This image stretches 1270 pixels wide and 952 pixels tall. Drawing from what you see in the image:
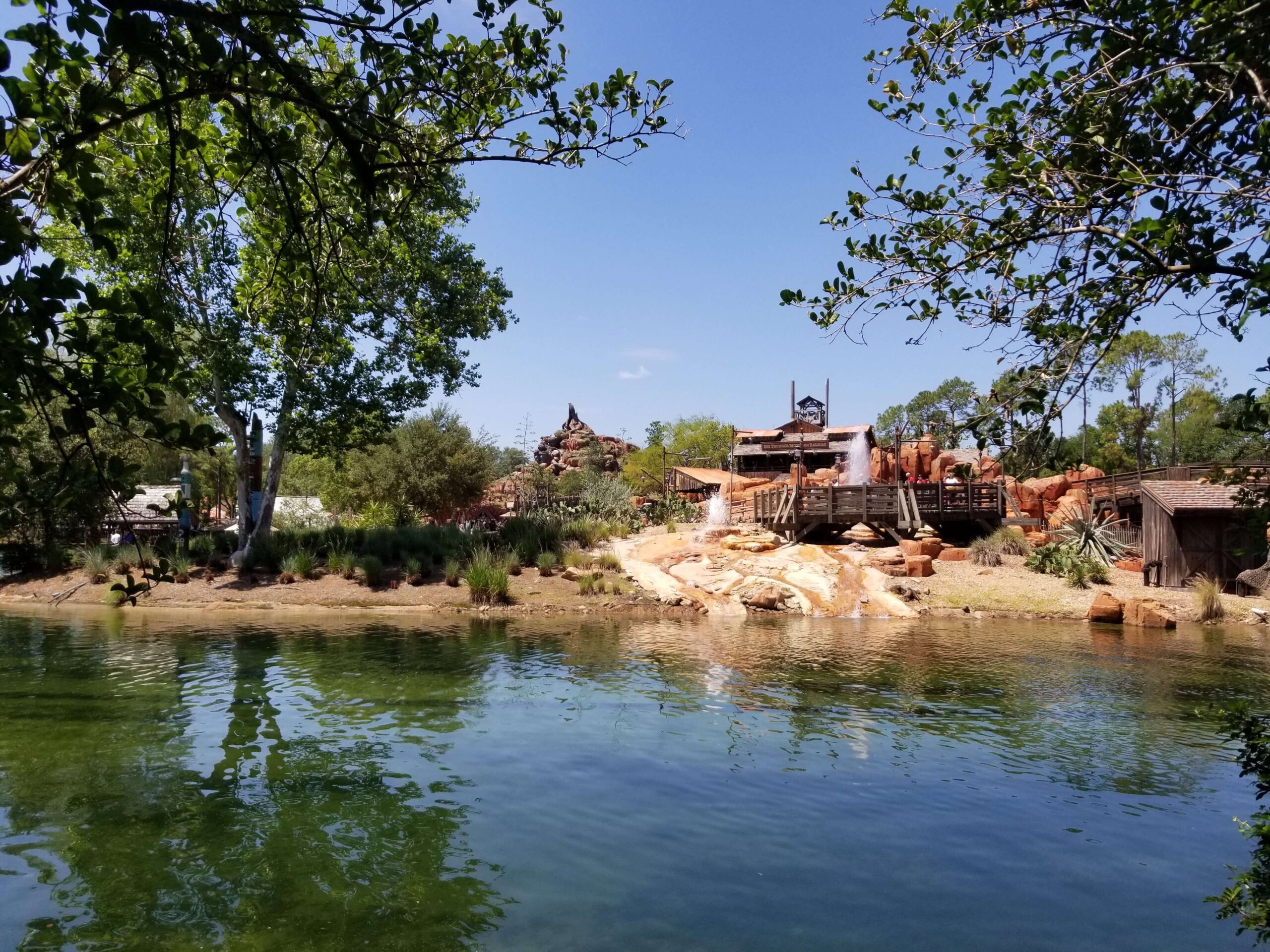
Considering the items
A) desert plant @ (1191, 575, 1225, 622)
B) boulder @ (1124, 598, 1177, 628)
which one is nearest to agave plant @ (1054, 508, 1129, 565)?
desert plant @ (1191, 575, 1225, 622)

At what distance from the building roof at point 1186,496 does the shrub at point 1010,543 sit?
403 cm

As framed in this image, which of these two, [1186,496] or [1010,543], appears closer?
[1186,496]

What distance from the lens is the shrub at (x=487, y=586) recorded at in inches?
870

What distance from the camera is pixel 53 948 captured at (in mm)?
4543

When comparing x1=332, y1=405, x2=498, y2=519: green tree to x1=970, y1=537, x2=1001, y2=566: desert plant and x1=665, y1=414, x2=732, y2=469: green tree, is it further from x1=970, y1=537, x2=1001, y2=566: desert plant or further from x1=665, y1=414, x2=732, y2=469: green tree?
x1=665, y1=414, x2=732, y2=469: green tree

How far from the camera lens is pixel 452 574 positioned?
23.5 meters

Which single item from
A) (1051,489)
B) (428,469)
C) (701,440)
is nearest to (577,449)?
(701,440)

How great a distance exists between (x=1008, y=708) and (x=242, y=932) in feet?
31.9

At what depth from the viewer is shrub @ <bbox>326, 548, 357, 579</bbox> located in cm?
2420

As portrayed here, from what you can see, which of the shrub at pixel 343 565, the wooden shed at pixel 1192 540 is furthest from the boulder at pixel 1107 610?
the shrub at pixel 343 565

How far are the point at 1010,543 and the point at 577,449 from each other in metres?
50.4

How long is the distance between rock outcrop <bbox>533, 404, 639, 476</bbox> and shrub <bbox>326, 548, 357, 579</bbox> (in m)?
40.2

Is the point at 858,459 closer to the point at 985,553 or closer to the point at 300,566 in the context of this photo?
the point at 985,553

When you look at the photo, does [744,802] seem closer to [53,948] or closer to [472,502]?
[53,948]
